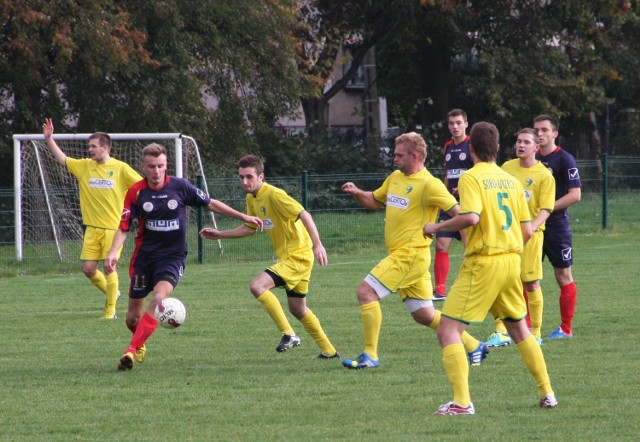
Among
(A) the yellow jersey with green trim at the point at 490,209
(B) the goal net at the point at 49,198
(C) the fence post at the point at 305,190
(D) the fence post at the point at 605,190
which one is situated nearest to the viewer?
(A) the yellow jersey with green trim at the point at 490,209

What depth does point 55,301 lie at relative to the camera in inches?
537

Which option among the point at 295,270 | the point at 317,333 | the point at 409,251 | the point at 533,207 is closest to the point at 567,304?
the point at 533,207

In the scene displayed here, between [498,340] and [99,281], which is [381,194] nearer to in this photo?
[498,340]

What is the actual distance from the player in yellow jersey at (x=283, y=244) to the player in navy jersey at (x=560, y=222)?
7.35 feet

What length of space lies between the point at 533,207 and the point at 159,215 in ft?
10.4

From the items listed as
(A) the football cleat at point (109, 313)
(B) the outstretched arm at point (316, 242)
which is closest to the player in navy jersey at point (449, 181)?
(A) the football cleat at point (109, 313)

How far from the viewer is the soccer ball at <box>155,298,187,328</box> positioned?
862 cm

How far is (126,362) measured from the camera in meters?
8.45

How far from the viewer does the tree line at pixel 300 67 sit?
2119 cm

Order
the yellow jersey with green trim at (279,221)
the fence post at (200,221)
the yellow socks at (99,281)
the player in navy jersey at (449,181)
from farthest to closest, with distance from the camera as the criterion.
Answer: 1. the fence post at (200,221)
2. the player in navy jersey at (449,181)
3. the yellow socks at (99,281)
4. the yellow jersey with green trim at (279,221)

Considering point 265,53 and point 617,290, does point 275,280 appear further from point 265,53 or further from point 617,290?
point 265,53

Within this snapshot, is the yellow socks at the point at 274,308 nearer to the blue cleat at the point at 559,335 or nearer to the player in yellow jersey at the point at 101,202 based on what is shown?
the blue cleat at the point at 559,335

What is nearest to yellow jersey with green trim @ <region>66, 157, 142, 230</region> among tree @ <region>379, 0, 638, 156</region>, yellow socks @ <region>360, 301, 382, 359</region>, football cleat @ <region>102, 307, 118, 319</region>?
football cleat @ <region>102, 307, 118, 319</region>

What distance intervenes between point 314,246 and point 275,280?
69 cm
